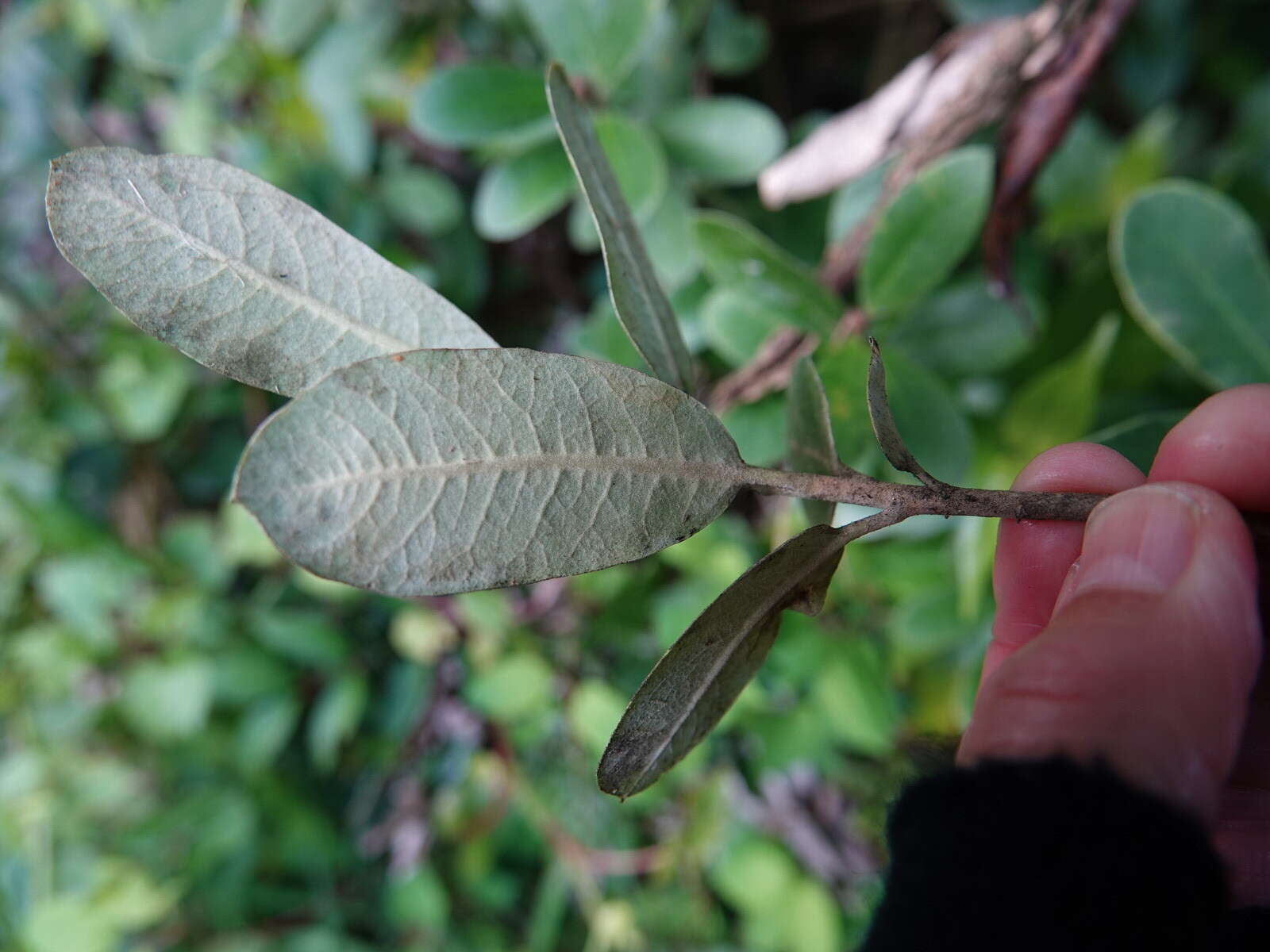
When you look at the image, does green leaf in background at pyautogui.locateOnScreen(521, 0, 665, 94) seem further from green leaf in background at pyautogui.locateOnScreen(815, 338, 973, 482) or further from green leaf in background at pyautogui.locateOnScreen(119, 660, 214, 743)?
green leaf in background at pyautogui.locateOnScreen(119, 660, 214, 743)

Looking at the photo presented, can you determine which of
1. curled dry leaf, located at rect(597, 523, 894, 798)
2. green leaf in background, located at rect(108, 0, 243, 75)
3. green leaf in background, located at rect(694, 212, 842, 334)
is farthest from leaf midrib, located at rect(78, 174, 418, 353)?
green leaf in background, located at rect(108, 0, 243, 75)

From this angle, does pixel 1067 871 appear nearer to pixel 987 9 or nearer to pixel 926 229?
pixel 926 229

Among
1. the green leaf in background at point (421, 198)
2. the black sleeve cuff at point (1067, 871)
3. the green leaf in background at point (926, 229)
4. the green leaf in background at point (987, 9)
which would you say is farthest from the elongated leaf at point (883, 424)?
the green leaf in background at point (421, 198)

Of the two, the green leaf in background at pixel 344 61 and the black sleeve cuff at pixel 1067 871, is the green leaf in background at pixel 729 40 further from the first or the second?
the black sleeve cuff at pixel 1067 871

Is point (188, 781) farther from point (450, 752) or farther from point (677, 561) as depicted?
point (677, 561)

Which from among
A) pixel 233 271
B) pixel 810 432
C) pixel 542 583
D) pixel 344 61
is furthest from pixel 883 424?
pixel 344 61

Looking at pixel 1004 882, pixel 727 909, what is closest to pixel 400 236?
pixel 1004 882

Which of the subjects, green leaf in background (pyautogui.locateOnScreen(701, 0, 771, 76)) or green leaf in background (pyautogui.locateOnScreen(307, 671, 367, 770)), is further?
green leaf in background (pyautogui.locateOnScreen(307, 671, 367, 770))
